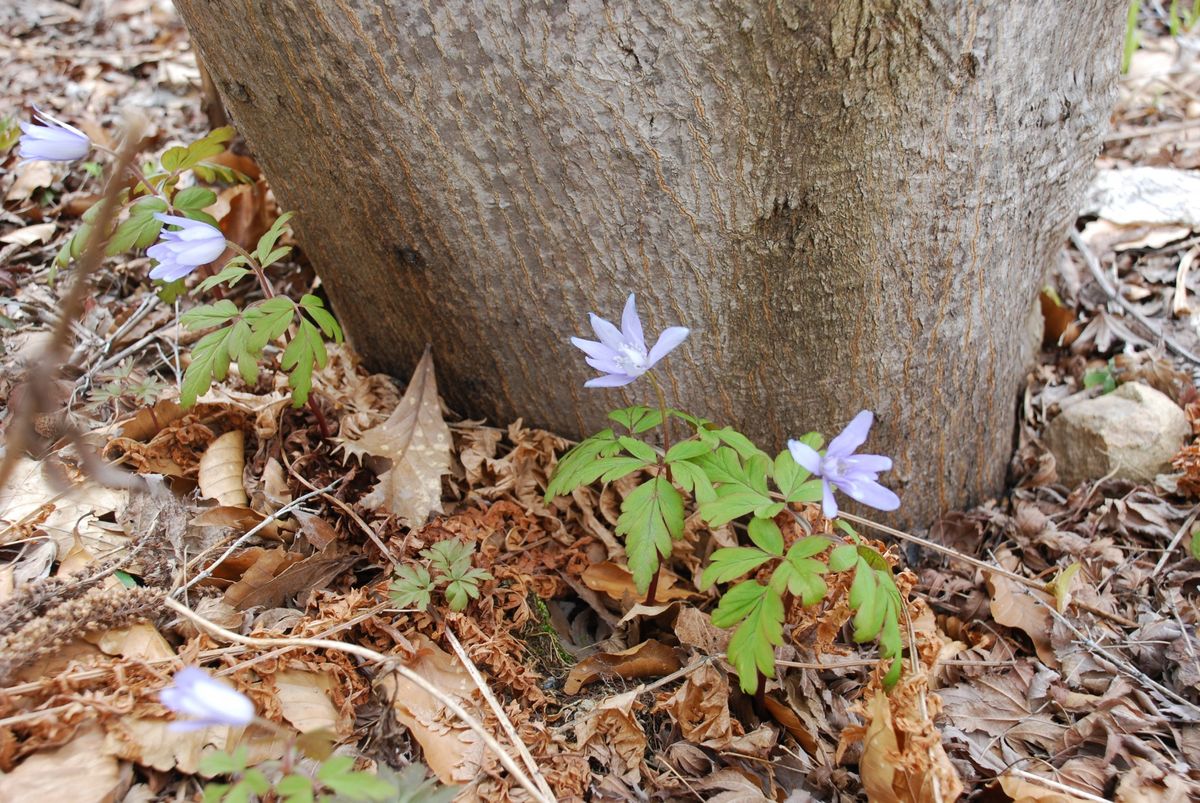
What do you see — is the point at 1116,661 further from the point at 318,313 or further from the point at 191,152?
the point at 191,152

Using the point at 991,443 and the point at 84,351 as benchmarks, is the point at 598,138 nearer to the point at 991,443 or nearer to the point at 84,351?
the point at 991,443

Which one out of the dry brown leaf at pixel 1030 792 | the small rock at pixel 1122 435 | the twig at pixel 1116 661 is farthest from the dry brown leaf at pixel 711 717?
the small rock at pixel 1122 435

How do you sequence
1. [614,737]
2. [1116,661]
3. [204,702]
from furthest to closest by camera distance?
[1116,661] < [614,737] < [204,702]

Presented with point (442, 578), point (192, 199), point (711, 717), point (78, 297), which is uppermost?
point (78, 297)

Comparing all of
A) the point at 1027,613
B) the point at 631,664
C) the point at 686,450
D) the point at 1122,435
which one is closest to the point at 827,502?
the point at 686,450

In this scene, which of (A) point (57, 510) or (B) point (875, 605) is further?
(A) point (57, 510)

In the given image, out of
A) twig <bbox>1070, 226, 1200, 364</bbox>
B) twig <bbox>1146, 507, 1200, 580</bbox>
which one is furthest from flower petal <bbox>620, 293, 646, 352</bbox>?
twig <bbox>1070, 226, 1200, 364</bbox>

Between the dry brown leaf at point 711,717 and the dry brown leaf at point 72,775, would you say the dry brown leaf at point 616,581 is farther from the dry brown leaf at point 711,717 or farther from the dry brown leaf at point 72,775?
→ the dry brown leaf at point 72,775
